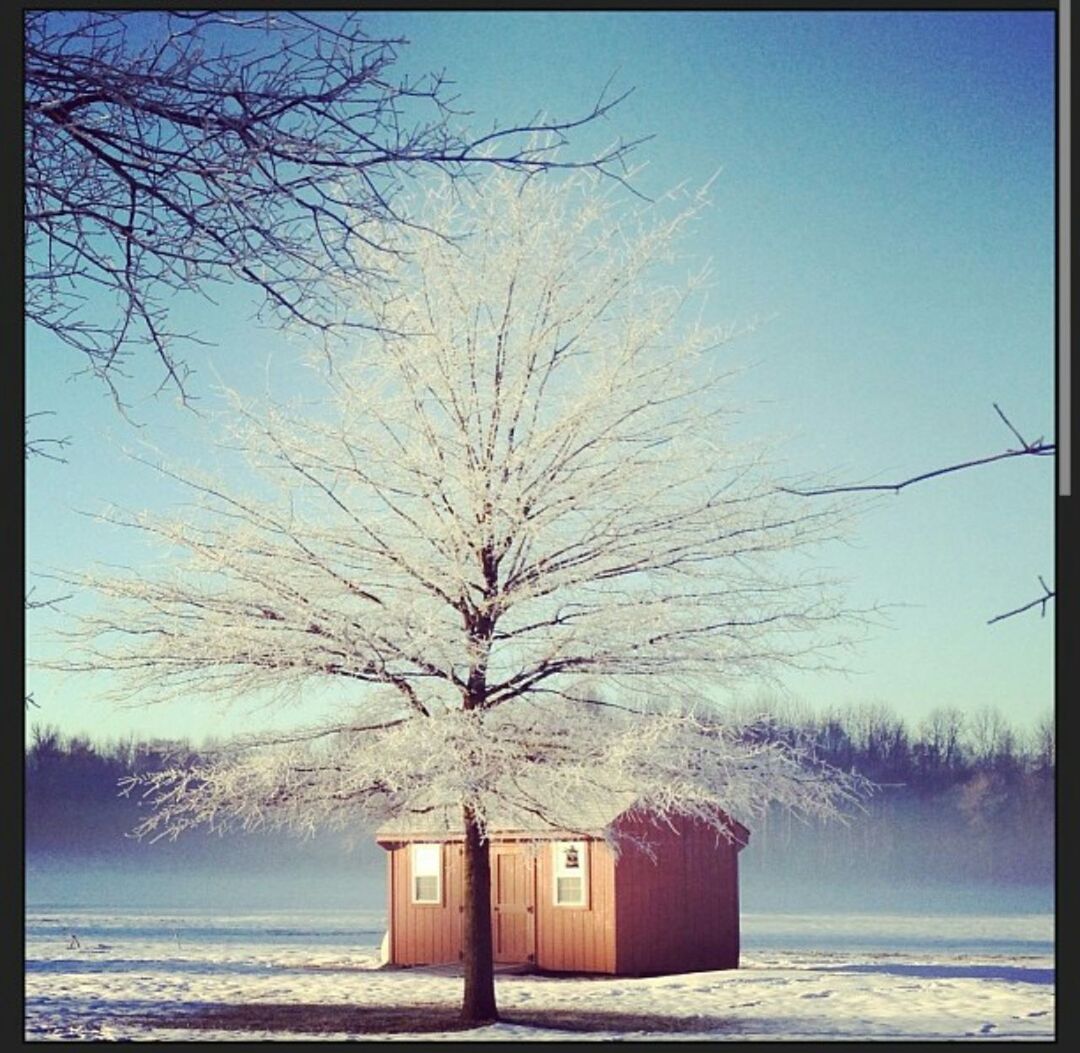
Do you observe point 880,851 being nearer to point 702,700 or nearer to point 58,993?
point 702,700

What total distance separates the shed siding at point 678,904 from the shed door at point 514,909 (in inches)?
27.6

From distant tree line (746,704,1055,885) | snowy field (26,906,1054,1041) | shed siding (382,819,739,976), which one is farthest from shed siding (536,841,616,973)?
distant tree line (746,704,1055,885)

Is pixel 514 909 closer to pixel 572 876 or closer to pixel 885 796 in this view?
pixel 572 876

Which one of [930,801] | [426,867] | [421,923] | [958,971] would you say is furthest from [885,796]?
[421,923]

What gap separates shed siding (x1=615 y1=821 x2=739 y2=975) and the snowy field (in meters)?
0.34

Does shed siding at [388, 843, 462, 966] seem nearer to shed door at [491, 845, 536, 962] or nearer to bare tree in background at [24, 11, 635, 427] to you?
shed door at [491, 845, 536, 962]

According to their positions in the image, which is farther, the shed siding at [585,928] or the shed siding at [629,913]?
the shed siding at [585,928]

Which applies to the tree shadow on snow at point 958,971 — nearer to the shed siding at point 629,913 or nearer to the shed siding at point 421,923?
the shed siding at point 629,913

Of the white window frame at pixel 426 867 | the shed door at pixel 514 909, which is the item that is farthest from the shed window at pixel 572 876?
the white window frame at pixel 426 867

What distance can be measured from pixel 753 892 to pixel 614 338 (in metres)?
4.27

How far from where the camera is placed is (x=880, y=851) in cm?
1088

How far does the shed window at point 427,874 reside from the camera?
43.2 feet

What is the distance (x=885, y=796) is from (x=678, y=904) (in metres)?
2.93

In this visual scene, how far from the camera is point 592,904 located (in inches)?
503
